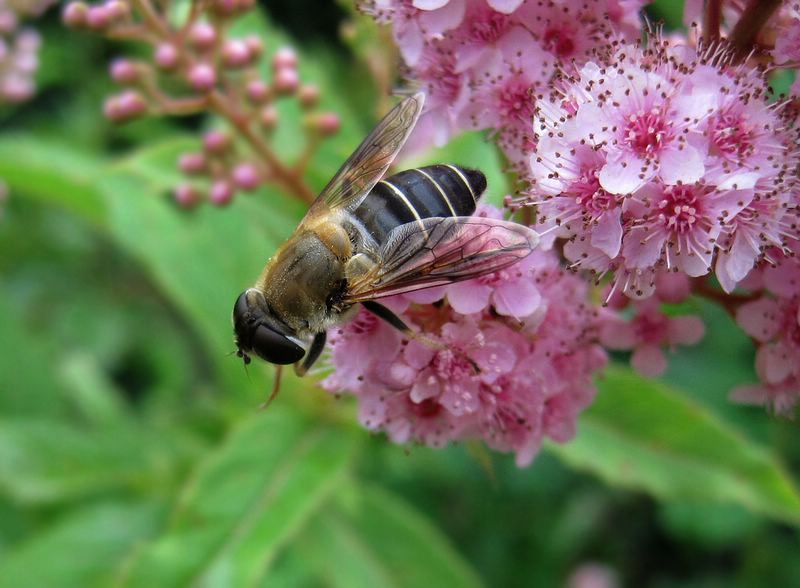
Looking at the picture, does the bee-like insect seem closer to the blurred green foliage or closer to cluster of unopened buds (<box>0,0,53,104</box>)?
the blurred green foliage

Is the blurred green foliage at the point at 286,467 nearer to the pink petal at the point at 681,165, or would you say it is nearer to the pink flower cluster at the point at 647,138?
the pink flower cluster at the point at 647,138

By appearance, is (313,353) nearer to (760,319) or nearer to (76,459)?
(760,319)

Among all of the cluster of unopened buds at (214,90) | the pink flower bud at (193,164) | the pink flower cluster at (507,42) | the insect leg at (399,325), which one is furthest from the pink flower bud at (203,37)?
the insect leg at (399,325)

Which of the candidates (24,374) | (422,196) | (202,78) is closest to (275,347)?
(422,196)

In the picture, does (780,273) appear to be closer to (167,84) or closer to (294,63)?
(294,63)

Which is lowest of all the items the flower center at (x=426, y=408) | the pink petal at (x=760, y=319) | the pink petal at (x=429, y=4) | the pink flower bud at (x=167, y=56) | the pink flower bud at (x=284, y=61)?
the pink petal at (x=760, y=319)
